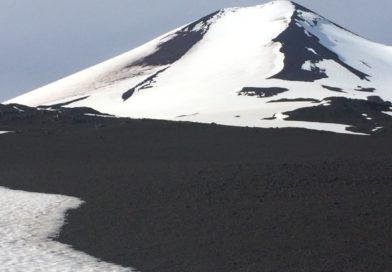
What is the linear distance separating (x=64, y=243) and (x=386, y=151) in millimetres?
23801

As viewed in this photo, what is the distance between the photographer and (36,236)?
53.3 ft

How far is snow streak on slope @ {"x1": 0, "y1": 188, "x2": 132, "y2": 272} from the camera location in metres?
13.4

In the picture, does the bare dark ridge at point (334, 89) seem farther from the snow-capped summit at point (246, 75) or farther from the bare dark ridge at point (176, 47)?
the bare dark ridge at point (176, 47)

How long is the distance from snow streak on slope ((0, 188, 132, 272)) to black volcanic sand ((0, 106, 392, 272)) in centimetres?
41

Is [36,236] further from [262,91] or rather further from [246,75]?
[246,75]

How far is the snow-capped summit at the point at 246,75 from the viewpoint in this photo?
6700 cm

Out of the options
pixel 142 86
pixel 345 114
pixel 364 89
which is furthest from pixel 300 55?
pixel 345 114

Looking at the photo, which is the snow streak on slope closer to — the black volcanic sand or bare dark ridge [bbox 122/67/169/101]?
the black volcanic sand

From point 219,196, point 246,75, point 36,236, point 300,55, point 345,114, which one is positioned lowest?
point 345,114

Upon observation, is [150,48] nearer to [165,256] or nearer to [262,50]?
[262,50]

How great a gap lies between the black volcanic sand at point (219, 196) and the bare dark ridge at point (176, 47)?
71914 millimetres

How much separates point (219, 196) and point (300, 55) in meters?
82.7

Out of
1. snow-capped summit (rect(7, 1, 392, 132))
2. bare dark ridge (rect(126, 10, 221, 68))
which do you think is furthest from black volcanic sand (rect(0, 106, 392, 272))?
bare dark ridge (rect(126, 10, 221, 68))

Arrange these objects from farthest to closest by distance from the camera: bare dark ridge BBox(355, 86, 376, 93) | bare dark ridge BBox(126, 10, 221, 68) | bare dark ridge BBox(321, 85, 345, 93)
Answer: bare dark ridge BBox(126, 10, 221, 68), bare dark ridge BBox(355, 86, 376, 93), bare dark ridge BBox(321, 85, 345, 93)
